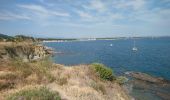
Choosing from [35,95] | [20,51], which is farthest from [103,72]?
[20,51]

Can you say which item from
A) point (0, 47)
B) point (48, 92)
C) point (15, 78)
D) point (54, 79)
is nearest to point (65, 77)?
point (54, 79)

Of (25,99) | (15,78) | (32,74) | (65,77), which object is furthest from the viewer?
(65,77)

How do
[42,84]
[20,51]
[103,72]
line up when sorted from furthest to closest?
1. [20,51]
2. [103,72]
3. [42,84]

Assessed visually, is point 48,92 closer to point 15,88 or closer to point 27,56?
point 15,88

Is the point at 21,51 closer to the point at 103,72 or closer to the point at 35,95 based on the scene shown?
the point at 103,72

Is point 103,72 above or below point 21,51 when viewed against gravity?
above

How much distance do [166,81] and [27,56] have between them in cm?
2606

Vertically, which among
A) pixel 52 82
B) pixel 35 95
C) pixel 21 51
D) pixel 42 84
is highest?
pixel 35 95

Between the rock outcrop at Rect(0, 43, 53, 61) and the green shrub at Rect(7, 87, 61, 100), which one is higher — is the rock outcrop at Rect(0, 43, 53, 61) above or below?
below

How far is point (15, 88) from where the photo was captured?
13.6 m

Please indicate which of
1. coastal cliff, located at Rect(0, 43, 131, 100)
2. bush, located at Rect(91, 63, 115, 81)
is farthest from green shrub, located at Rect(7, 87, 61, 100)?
bush, located at Rect(91, 63, 115, 81)

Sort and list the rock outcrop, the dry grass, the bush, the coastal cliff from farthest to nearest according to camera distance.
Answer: the rock outcrop < the bush < the dry grass < the coastal cliff

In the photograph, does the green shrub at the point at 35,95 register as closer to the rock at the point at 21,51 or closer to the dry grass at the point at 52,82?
the dry grass at the point at 52,82

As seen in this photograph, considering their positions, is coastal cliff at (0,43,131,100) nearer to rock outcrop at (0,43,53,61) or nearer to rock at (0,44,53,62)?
rock outcrop at (0,43,53,61)
